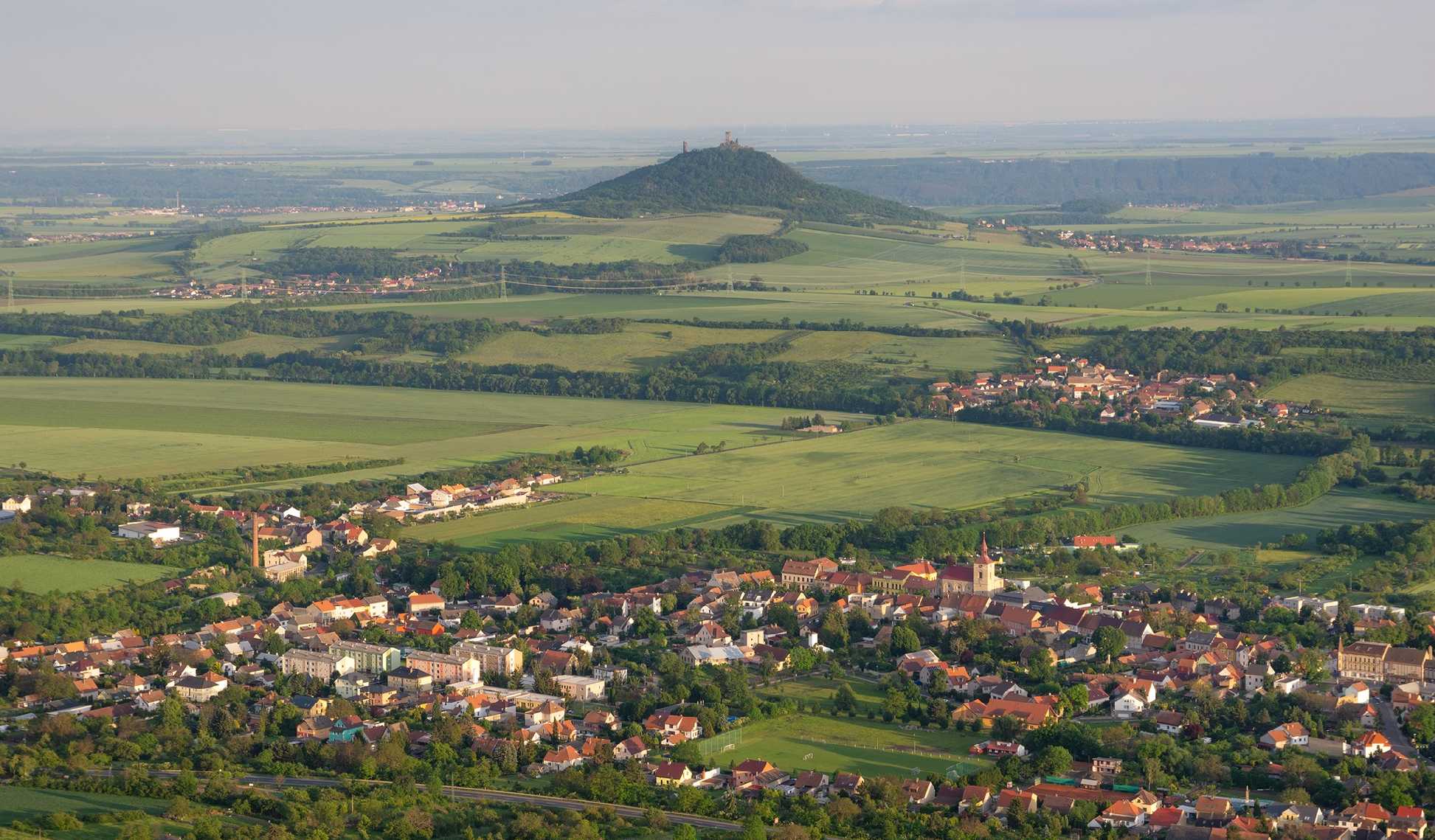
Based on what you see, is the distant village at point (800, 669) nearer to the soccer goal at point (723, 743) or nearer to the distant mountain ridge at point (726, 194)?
the soccer goal at point (723, 743)

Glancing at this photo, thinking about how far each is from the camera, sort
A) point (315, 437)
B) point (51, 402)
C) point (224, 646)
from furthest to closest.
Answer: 1. point (51, 402)
2. point (315, 437)
3. point (224, 646)

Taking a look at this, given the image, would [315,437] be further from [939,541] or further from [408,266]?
[408,266]

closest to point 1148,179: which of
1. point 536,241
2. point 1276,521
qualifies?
point 536,241

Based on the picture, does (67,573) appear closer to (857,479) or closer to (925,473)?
(857,479)

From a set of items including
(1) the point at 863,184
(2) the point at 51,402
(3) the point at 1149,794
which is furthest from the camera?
(1) the point at 863,184

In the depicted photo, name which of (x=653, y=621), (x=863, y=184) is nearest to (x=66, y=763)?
(x=653, y=621)
